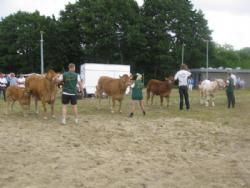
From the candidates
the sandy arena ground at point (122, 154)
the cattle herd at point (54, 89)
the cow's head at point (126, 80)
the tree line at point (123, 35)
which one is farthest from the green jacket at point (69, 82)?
the tree line at point (123, 35)

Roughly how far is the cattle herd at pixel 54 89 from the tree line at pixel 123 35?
44546 millimetres

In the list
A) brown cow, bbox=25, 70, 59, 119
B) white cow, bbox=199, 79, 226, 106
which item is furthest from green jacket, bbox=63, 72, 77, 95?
white cow, bbox=199, 79, 226, 106

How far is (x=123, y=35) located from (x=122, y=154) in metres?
59.2

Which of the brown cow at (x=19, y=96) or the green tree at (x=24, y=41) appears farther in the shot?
the green tree at (x=24, y=41)

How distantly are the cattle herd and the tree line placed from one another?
44546 mm

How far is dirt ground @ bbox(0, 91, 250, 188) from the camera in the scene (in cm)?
805

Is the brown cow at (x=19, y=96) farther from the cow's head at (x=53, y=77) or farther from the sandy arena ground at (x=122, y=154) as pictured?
the sandy arena ground at (x=122, y=154)

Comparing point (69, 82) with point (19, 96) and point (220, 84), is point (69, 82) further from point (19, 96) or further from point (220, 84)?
point (220, 84)

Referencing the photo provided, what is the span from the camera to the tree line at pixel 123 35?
67.6 meters

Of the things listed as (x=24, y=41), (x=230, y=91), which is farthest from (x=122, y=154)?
(x=24, y=41)

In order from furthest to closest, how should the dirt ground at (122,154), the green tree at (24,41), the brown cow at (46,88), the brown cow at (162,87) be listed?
the green tree at (24,41), the brown cow at (162,87), the brown cow at (46,88), the dirt ground at (122,154)

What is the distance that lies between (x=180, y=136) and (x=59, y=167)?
4.63 m

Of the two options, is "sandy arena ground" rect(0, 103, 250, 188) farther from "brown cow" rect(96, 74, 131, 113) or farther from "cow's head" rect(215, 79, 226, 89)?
"cow's head" rect(215, 79, 226, 89)

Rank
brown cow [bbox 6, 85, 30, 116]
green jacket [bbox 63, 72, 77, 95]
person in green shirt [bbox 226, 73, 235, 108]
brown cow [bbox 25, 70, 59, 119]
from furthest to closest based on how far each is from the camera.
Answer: person in green shirt [bbox 226, 73, 235, 108] → brown cow [bbox 6, 85, 30, 116] → brown cow [bbox 25, 70, 59, 119] → green jacket [bbox 63, 72, 77, 95]
